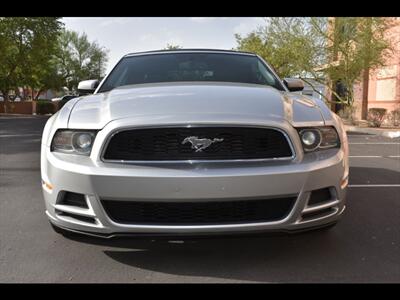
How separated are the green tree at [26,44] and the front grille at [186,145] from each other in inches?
1228

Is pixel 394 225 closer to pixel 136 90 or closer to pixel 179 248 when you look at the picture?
pixel 179 248

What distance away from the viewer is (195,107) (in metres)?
3.12

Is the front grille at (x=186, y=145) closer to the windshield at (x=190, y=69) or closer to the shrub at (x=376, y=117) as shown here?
the windshield at (x=190, y=69)

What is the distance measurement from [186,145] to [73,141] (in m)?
0.77

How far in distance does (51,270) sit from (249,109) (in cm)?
177

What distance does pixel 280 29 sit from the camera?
72.1ft

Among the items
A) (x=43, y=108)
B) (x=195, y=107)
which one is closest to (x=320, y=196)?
(x=195, y=107)

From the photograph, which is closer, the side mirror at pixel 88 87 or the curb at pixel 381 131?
the side mirror at pixel 88 87

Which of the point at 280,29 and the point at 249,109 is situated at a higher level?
the point at 280,29

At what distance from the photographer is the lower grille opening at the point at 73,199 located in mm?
2986

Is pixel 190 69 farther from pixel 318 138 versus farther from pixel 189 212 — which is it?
pixel 189 212

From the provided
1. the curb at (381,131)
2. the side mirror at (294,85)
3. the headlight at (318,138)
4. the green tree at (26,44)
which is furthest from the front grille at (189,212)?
the green tree at (26,44)
